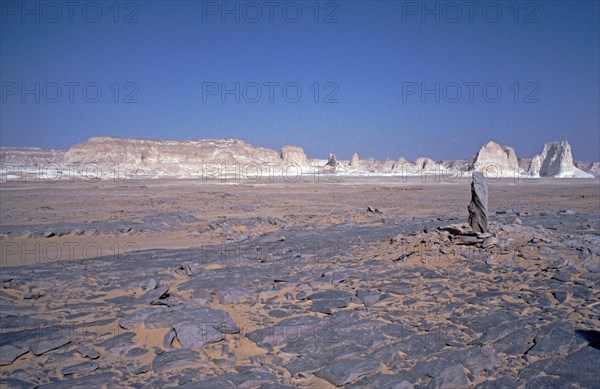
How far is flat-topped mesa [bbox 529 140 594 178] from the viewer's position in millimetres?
69312

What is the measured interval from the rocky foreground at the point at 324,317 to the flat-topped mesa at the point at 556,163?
72132 mm

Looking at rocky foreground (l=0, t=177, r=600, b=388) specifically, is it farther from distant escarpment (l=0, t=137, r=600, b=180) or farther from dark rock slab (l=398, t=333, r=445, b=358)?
distant escarpment (l=0, t=137, r=600, b=180)

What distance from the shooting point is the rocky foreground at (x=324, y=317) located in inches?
156

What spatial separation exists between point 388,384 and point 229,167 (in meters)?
75.3

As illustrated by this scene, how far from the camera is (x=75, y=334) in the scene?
16.1 feet

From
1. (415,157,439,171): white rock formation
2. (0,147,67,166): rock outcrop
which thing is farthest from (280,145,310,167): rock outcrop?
(0,147,67,166): rock outcrop

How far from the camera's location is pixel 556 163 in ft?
234

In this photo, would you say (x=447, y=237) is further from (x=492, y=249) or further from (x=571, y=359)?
(x=571, y=359)

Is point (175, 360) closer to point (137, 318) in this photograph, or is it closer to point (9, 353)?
point (137, 318)

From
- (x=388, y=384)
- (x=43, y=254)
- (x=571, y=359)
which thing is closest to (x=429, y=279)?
(x=571, y=359)

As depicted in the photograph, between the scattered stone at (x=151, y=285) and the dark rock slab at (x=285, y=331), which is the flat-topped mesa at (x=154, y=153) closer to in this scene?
the scattered stone at (x=151, y=285)

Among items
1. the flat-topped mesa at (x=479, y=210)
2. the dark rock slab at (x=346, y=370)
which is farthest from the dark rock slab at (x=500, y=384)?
the flat-topped mesa at (x=479, y=210)

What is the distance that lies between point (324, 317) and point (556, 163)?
265 ft

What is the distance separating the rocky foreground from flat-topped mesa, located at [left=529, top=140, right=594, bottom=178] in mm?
72132
